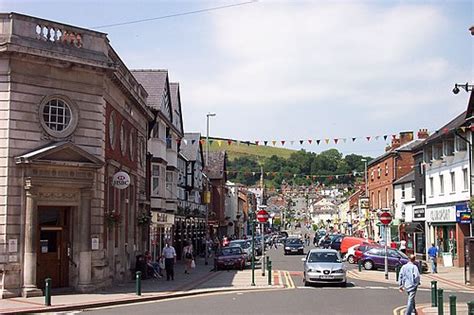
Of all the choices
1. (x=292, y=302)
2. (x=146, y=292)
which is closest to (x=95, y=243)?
(x=146, y=292)

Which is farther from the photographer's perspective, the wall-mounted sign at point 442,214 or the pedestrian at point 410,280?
the wall-mounted sign at point 442,214

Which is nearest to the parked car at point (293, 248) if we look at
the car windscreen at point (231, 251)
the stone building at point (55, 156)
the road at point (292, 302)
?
the car windscreen at point (231, 251)

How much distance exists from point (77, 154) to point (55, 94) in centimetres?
231

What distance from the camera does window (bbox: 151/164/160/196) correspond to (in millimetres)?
43534

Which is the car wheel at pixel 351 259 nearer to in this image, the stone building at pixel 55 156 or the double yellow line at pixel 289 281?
the double yellow line at pixel 289 281

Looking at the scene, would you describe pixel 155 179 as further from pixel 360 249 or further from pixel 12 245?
pixel 12 245

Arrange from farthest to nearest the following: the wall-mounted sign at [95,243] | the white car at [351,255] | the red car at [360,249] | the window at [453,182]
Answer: the white car at [351,255], the red car at [360,249], the window at [453,182], the wall-mounted sign at [95,243]

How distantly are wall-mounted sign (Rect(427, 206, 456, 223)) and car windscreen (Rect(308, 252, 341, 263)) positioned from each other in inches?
667

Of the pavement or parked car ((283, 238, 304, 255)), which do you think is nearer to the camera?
the pavement

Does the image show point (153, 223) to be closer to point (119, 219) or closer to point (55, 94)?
point (119, 219)

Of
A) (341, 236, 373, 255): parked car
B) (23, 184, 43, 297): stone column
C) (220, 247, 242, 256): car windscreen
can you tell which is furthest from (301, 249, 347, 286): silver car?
(341, 236, 373, 255): parked car

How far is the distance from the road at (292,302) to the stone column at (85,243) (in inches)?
128

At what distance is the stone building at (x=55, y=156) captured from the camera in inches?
909

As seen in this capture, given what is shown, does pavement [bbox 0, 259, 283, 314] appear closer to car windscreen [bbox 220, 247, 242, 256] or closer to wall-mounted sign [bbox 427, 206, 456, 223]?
car windscreen [bbox 220, 247, 242, 256]
